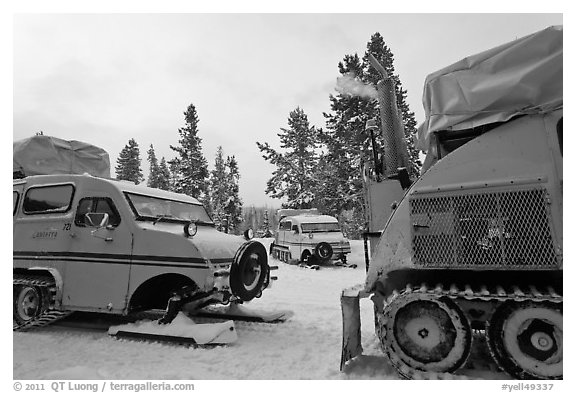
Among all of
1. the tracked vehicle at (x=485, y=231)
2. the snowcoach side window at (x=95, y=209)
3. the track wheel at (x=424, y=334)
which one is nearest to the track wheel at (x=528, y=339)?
the tracked vehicle at (x=485, y=231)

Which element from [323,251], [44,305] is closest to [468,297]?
[44,305]

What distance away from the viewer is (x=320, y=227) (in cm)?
1786

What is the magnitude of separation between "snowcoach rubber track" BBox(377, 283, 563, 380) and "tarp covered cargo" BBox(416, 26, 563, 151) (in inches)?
68.1

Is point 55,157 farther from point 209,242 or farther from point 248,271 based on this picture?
point 248,271

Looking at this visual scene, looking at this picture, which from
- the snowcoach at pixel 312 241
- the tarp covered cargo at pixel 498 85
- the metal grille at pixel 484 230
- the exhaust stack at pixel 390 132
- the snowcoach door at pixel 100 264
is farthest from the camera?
the snowcoach at pixel 312 241

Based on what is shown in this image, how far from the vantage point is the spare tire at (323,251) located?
54.4 feet

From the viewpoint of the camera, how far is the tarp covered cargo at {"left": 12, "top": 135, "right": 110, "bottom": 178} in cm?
782

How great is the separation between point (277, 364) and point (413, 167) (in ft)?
11.5

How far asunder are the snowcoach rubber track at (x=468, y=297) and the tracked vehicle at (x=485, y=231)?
13 millimetres

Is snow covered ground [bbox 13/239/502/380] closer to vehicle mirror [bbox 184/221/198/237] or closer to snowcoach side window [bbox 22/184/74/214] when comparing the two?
vehicle mirror [bbox 184/221/198/237]

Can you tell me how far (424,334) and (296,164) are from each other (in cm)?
3494

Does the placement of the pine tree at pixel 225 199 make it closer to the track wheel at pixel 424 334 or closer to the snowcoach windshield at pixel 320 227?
the snowcoach windshield at pixel 320 227

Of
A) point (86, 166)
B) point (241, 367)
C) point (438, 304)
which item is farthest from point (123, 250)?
point (438, 304)

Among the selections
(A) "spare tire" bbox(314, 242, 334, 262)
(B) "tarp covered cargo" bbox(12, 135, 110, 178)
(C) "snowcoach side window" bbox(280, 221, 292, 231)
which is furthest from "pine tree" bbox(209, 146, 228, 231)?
(B) "tarp covered cargo" bbox(12, 135, 110, 178)
